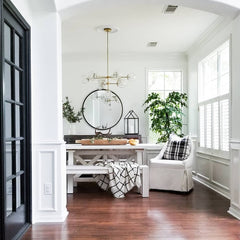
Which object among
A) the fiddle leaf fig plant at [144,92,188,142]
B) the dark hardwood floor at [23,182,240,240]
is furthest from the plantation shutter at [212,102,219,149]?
the fiddle leaf fig plant at [144,92,188,142]

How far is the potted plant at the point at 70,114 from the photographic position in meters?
6.93

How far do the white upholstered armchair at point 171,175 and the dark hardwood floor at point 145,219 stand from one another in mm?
170

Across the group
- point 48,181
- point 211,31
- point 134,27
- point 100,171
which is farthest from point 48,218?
point 211,31

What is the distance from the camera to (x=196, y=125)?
634cm

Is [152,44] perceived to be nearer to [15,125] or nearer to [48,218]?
[15,125]

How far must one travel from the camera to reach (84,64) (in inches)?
279

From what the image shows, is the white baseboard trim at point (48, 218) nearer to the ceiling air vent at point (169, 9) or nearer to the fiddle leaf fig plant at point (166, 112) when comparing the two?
the ceiling air vent at point (169, 9)

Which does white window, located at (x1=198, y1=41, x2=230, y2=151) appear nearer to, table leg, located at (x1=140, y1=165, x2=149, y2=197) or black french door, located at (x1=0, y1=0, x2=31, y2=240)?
table leg, located at (x1=140, y1=165, x2=149, y2=197)

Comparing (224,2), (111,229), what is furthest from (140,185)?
(224,2)

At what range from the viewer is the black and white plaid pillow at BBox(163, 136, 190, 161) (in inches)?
212

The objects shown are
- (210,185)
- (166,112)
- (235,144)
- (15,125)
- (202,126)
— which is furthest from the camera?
(166,112)

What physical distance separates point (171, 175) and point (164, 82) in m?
2.73

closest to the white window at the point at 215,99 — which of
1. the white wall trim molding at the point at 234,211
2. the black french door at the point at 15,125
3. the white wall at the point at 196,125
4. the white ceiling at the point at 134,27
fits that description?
the white wall at the point at 196,125

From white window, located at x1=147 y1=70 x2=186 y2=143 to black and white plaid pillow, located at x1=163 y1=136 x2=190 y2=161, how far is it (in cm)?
185
